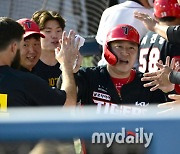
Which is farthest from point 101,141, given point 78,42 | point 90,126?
point 78,42

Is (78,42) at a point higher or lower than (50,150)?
higher

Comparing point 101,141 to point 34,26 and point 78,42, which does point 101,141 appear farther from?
point 34,26

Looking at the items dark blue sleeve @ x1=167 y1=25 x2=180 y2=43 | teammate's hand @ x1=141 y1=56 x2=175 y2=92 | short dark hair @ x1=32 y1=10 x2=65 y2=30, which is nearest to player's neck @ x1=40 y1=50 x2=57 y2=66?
short dark hair @ x1=32 y1=10 x2=65 y2=30

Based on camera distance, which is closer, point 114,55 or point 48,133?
point 48,133

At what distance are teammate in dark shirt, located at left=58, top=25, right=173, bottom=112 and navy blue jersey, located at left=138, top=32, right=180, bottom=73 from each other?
367mm

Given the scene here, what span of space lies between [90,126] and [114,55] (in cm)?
251

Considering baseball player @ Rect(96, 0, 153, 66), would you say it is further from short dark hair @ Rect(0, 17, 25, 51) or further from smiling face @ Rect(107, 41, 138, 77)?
short dark hair @ Rect(0, 17, 25, 51)

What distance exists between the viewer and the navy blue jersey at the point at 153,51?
5137mm

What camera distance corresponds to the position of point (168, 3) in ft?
17.4

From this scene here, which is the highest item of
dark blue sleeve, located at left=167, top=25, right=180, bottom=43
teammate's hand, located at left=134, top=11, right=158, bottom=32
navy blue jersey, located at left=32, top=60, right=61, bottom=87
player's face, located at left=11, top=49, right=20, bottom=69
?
teammate's hand, located at left=134, top=11, right=158, bottom=32

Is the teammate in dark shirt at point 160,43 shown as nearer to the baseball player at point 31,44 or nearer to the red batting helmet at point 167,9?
the red batting helmet at point 167,9

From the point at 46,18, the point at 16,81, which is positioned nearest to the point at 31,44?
the point at 46,18

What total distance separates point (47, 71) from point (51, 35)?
0.33 m

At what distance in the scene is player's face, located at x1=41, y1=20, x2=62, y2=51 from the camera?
5.59 meters
